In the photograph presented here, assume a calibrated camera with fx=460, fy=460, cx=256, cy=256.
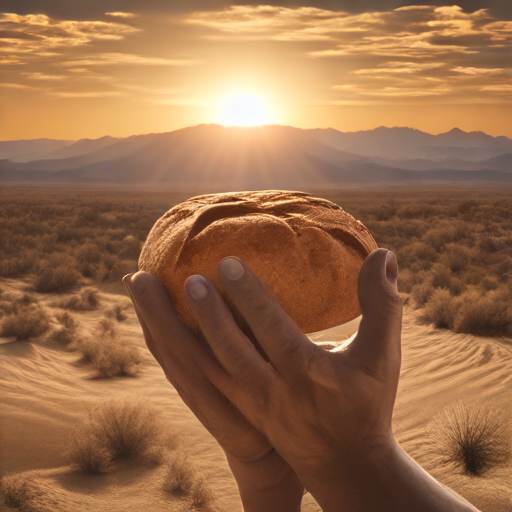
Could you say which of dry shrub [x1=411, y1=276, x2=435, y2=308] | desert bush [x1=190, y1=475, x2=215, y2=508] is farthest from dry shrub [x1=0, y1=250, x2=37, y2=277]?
desert bush [x1=190, y1=475, x2=215, y2=508]

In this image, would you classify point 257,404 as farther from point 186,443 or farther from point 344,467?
point 186,443

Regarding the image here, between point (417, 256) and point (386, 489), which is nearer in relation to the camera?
point (386, 489)

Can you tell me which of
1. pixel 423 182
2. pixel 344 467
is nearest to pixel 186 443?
pixel 344 467

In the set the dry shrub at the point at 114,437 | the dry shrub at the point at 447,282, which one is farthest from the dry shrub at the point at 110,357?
the dry shrub at the point at 447,282

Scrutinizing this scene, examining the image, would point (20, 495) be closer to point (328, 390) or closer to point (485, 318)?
point (328, 390)

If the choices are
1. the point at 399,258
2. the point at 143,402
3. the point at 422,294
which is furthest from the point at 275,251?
the point at 399,258

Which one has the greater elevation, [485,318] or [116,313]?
[485,318]

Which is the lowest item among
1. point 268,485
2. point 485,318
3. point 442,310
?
point 442,310

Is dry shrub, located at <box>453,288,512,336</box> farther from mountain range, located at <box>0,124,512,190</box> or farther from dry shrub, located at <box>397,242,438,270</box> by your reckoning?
mountain range, located at <box>0,124,512,190</box>
